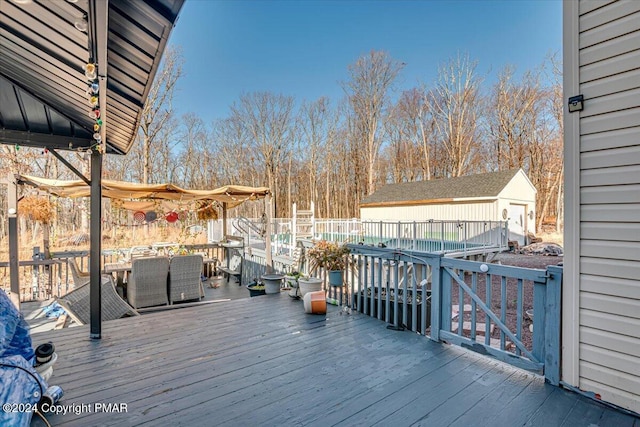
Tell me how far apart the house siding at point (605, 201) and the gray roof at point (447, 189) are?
13.2m

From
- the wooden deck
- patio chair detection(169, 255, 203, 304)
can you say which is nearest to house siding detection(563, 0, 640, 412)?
the wooden deck

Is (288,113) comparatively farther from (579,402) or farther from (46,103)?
(579,402)

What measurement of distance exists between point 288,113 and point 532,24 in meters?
13.6

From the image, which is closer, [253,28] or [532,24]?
[532,24]

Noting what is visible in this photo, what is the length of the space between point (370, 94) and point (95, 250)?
19942 millimetres

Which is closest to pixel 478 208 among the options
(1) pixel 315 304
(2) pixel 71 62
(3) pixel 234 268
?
(3) pixel 234 268

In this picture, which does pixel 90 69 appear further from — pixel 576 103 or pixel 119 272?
pixel 119 272

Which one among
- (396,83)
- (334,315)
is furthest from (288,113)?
(334,315)

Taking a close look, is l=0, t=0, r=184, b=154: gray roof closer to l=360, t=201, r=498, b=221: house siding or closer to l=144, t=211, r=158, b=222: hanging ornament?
l=144, t=211, r=158, b=222: hanging ornament

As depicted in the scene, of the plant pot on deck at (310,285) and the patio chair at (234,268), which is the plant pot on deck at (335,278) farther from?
the patio chair at (234,268)

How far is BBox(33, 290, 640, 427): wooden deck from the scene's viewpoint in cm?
201

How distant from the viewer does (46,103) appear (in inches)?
111

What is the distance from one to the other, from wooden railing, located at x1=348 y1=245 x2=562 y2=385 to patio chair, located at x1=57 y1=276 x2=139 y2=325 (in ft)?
10.3

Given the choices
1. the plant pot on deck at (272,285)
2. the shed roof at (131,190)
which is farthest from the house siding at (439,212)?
the plant pot on deck at (272,285)
